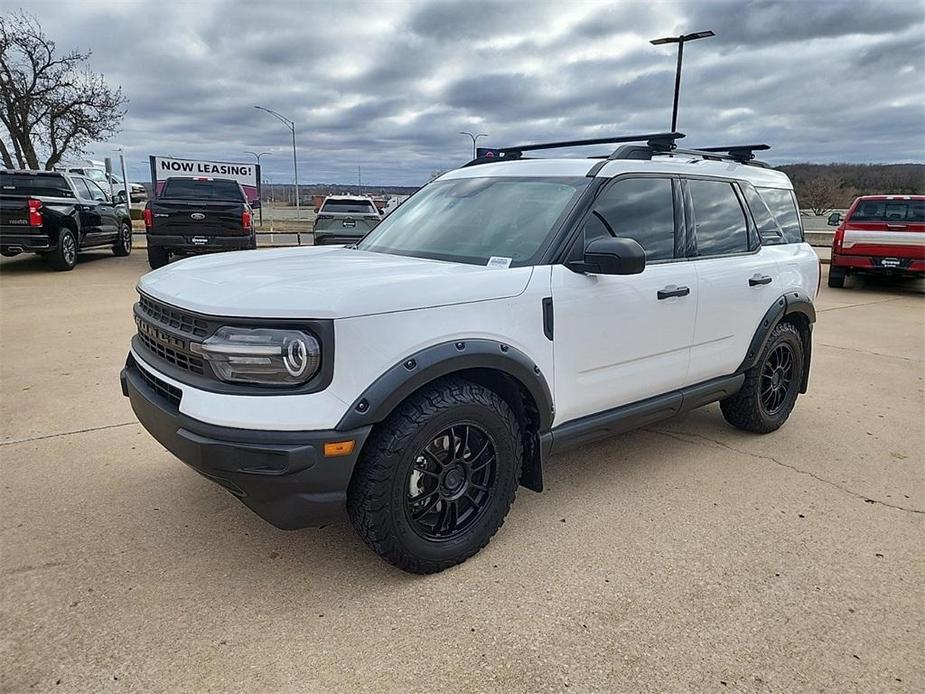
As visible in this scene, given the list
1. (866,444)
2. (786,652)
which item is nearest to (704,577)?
(786,652)

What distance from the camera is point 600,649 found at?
2242 mm

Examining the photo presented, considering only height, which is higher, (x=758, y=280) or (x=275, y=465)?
(x=758, y=280)

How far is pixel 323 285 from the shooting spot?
2.38 metres

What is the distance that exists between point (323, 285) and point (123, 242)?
48.6 ft

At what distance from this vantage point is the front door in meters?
2.92

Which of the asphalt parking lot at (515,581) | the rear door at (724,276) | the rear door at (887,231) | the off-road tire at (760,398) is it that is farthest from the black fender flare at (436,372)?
the rear door at (887,231)

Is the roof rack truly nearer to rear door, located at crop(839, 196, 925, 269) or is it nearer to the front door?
the front door

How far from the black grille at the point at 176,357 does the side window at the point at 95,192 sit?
41.5ft

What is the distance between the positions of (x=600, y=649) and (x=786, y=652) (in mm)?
665

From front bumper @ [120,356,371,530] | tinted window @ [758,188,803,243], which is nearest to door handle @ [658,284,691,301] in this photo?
tinted window @ [758,188,803,243]

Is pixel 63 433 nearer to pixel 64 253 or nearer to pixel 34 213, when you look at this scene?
pixel 34 213

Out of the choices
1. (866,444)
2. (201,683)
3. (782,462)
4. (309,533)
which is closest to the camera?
(201,683)

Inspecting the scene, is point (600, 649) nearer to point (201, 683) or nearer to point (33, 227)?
point (201, 683)

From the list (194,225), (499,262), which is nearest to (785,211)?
(499,262)
